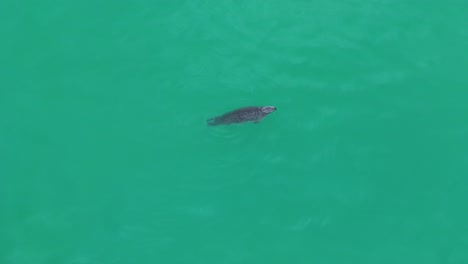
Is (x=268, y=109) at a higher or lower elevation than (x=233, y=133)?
higher

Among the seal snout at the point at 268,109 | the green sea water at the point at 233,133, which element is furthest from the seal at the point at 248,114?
the green sea water at the point at 233,133

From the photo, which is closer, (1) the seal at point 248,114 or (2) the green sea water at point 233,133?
(1) the seal at point 248,114

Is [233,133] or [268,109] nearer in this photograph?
Result: [268,109]

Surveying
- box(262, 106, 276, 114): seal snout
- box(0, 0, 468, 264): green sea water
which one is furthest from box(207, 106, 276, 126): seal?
box(0, 0, 468, 264): green sea water

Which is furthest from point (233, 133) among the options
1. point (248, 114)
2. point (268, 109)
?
point (268, 109)

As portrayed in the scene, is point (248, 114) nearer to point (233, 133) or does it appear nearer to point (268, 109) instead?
point (268, 109)

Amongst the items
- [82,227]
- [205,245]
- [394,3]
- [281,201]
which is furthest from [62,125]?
[394,3]

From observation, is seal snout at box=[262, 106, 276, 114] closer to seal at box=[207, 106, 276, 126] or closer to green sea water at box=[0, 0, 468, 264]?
seal at box=[207, 106, 276, 126]

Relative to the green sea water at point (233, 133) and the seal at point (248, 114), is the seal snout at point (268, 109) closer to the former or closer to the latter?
the seal at point (248, 114)

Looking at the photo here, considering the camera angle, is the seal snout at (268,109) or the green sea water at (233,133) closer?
the seal snout at (268,109)
